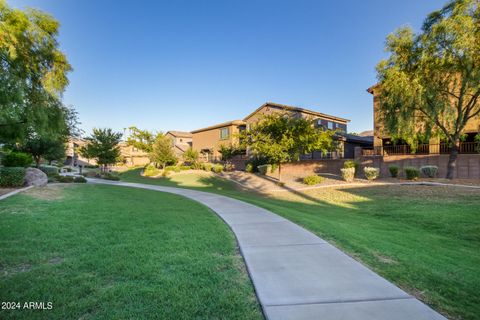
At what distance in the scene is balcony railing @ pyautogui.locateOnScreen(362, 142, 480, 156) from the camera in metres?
19.3

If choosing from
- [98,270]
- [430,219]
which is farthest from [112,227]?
[430,219]

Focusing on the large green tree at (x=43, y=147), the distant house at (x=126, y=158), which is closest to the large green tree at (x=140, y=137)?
the distant house at (x=126, y=158)

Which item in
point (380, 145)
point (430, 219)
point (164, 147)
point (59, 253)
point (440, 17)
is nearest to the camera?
point (59, 253)

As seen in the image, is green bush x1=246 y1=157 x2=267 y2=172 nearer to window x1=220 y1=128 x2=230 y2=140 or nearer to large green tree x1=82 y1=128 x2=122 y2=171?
window x1=220 y1=128 x2=230 y2=140

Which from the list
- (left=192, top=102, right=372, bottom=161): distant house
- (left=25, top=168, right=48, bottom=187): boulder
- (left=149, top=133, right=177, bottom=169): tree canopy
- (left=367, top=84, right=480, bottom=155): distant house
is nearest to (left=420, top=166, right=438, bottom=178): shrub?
(left=367, top=84, right=480, bottom=155): distant house

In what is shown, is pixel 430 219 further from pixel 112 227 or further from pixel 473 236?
pixel 112 227

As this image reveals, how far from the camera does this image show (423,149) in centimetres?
2175

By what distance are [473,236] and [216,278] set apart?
26.9 feet

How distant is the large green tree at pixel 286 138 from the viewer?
19875mm

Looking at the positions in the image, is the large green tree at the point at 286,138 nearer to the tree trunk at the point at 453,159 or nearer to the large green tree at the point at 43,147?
the tree trunk at the point at 453,159

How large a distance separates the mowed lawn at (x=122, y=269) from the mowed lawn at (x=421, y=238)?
7.76ft

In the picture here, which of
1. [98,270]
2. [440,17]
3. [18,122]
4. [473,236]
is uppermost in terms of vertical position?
[440,17]

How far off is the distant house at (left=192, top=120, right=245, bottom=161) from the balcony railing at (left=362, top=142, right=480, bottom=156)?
18.4 meters

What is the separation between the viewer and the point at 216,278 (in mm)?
3652
